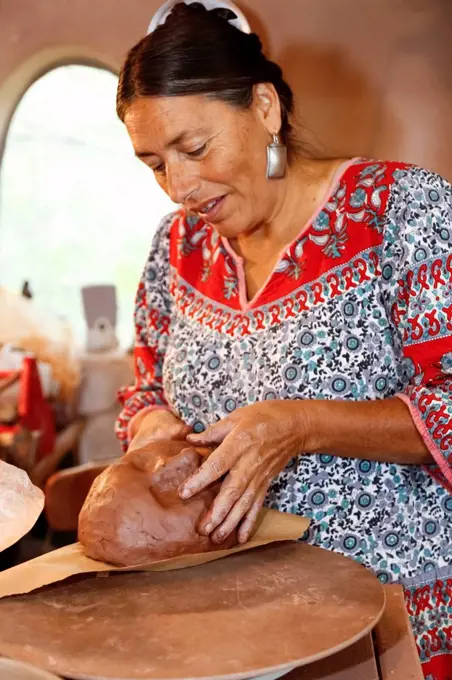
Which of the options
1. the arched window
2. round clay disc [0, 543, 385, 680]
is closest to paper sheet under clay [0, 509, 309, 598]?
round clay disc [0, 543, 385, 680]

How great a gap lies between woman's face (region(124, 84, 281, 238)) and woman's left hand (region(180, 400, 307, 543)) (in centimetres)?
42

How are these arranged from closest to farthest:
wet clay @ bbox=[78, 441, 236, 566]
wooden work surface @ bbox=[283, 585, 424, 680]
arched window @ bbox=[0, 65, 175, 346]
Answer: wooden work surface @ bbox=[283, 585, 424, 680] < wet clay @ bbox=[78, 441, 236, 566] < arched window @ bbox=[0, 65, 175, 346]

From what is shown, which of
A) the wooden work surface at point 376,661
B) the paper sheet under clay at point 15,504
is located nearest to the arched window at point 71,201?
the paper sheet under clay at point 15,504

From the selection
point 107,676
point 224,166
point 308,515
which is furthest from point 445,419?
point 107,676

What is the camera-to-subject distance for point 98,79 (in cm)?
360

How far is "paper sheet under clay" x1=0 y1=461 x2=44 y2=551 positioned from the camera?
122 centimetres

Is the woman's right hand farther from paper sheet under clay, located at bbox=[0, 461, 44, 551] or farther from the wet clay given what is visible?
paper sheet under clay, located at bbox=[0, 461, 44, 551]

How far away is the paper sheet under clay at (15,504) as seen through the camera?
3.99 feet

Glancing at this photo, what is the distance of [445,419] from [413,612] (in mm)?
383

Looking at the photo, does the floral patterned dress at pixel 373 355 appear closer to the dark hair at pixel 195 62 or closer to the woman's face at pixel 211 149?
the woman's face at pixel 211 149

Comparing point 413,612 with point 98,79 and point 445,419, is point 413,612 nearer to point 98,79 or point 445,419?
point 445,419

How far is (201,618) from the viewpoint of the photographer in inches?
45.1

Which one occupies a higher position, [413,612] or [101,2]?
[101,2]

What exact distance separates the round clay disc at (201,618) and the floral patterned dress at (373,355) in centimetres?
26
